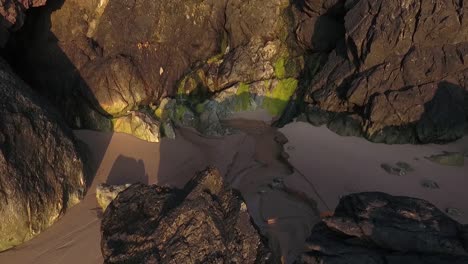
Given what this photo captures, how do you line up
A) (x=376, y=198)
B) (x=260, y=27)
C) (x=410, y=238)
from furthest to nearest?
(x=260, y=27)
(x=376, y=198)
(x=410, y=238)

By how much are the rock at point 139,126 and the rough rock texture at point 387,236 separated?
282 inches

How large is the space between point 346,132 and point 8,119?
9263 millimetres

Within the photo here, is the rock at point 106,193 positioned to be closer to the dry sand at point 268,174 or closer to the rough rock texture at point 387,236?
the dry sand at point 268,174

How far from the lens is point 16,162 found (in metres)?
7.77

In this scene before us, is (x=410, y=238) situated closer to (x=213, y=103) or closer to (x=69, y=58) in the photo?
(x=213, y=103)

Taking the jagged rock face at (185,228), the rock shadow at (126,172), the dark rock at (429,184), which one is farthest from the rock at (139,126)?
the dark rock at (429,184)

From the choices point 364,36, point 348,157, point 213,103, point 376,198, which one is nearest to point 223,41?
point 213,103

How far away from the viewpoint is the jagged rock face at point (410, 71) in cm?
1084

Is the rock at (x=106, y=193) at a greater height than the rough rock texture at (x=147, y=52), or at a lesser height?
lesser

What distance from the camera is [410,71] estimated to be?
1123 centimetres

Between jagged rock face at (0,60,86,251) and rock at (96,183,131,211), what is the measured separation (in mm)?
589

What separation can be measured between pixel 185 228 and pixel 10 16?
8.20 metres

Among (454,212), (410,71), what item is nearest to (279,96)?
(410,71)

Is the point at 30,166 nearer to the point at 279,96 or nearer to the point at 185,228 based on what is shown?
the point at 185,228
